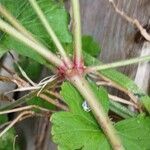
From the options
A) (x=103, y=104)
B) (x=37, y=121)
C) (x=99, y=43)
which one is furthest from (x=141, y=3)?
(x=37, y=121)

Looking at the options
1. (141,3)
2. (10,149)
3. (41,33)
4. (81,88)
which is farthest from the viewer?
(10,149)

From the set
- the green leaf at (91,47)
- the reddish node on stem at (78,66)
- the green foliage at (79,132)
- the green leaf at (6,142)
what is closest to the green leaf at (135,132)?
the green foliage at (79,132)

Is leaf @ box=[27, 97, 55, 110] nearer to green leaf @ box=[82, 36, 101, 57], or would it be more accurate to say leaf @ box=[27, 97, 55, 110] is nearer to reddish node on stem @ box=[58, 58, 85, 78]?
green leaf @ box=[82, 36, 101, 57]

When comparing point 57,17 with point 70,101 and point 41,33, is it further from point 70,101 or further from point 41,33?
point 70,101

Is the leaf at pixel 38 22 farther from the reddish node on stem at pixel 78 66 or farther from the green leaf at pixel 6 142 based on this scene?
the green leaf at pixel 6 142

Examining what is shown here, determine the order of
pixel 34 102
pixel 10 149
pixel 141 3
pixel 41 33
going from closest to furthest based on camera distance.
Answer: pixel 41 33 < pixel 141 3 < pixel 34 102 < pixel 10 149
